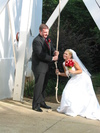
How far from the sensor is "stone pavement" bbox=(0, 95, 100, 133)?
467cm

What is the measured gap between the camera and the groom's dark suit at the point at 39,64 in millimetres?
6016

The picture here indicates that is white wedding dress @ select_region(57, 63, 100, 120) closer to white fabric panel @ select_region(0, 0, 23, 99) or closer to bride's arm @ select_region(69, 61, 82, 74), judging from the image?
bride's arm @ select_region(69, 61, 82, 74)

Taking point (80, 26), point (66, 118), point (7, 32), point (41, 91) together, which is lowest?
point (66, 118)

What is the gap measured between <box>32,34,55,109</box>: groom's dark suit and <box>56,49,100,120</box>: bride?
455 millimetres

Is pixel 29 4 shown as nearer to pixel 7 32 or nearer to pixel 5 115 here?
pixel 7 32

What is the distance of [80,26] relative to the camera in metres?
19.8

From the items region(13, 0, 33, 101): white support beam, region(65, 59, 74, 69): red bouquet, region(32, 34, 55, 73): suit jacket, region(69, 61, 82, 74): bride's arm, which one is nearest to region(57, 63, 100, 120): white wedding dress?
region(69, 61, 82, 74): bride's arm

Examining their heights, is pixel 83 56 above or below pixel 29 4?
below

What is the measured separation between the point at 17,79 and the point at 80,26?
43.3ft

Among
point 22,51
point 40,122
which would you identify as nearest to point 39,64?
point 22,51

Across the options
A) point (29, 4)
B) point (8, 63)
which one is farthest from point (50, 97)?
point (29, 4)

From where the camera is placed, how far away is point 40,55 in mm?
5984

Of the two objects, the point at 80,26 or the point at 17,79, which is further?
the point at 80,26

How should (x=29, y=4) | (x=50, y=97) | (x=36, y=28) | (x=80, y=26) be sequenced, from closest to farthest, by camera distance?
(x=29, y=4)
(x=50, y=97)
(x=36, y=28)
(x=80, y=26)
